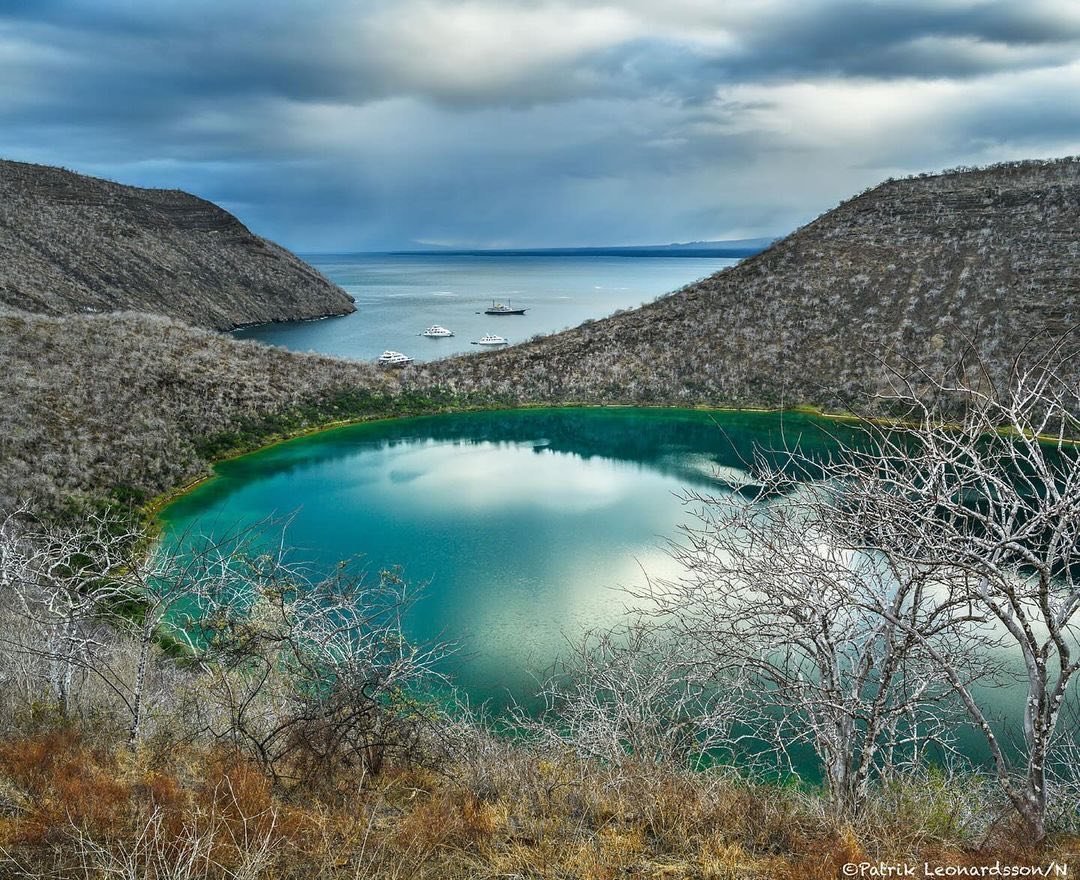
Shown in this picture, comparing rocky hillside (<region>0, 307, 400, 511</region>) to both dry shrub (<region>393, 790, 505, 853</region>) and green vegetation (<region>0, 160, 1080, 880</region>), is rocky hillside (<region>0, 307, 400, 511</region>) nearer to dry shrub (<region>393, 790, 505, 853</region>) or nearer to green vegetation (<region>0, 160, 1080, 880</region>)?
green vegetation (<region>0, 160, 1080, 880</region>)

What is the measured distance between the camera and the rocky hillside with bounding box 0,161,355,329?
57.2m

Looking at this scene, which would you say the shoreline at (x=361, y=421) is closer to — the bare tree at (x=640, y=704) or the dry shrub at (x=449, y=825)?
the bare tree at (x=640, y=704)

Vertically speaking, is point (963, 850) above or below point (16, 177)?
below

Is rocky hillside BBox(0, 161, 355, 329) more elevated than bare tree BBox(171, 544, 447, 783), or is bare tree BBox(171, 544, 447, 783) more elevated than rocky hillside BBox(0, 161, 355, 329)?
rocky hillside BBox(0, 161, 355, 329)

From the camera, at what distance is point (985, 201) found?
4438cm

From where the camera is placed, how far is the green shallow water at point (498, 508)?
14344 millimetres

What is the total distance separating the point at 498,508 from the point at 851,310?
3062cm

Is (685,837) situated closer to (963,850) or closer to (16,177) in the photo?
(963,850)

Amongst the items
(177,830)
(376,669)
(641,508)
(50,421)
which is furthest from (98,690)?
(50,421)

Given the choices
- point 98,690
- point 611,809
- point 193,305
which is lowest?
point 98,690

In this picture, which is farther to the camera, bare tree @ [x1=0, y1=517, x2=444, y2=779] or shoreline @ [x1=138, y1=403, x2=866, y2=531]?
shoreline @ [x1=138, y1=403, x2=866, y2=531]

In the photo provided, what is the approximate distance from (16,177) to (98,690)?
262 ft

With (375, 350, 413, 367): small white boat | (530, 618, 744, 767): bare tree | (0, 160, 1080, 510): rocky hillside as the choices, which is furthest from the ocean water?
(530, 618, 744, 767): bare tree

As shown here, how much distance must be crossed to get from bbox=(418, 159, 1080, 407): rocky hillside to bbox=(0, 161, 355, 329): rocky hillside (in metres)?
36.8
